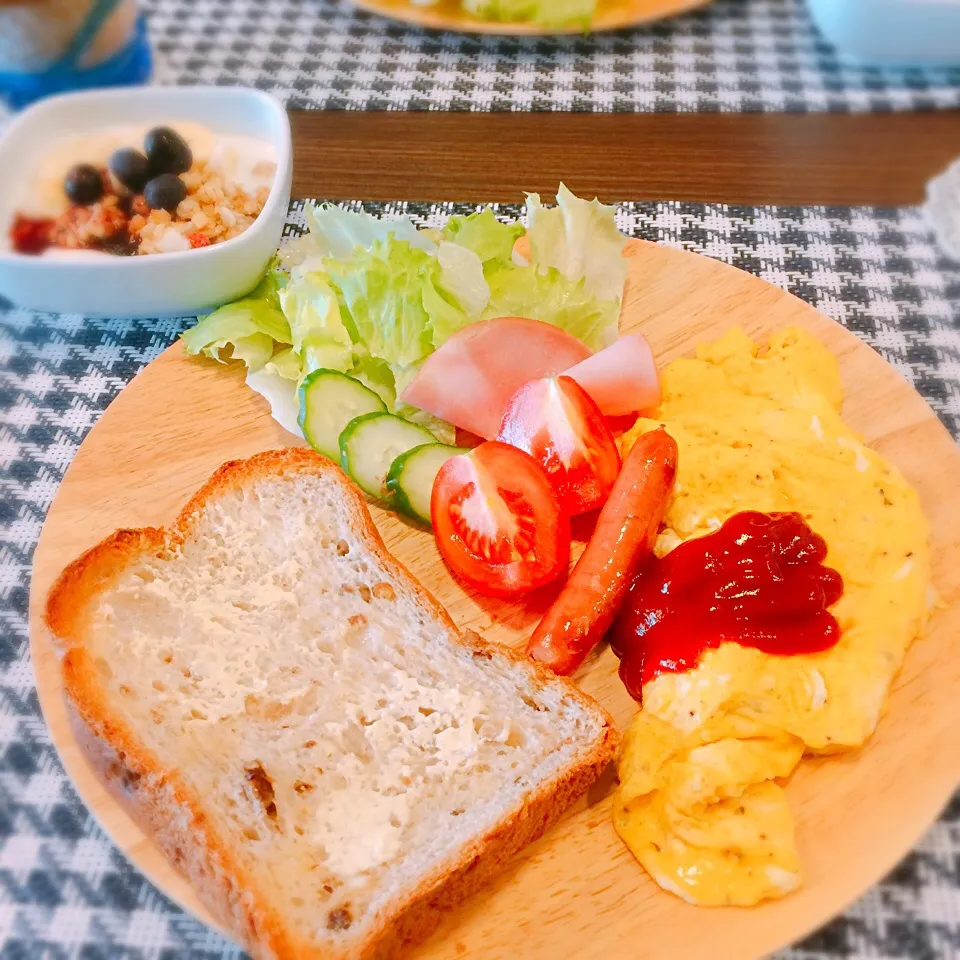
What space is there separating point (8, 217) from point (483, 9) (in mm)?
2606

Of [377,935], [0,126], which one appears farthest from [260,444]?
[0,126]

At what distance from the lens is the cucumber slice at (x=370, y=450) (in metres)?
2.74

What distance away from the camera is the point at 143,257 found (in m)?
2.97

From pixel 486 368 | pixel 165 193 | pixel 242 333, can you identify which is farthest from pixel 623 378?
pixel 165 193

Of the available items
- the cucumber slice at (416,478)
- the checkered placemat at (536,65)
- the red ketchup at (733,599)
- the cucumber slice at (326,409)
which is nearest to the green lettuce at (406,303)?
the cucumber slice at (326,409)

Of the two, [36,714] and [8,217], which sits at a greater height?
[8,217]

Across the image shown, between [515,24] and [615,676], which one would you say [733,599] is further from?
[515,24]

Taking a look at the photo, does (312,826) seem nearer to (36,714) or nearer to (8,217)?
(36,714)

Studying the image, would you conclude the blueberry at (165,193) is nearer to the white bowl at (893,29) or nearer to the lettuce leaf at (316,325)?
the lettuce leaf at (316,325)

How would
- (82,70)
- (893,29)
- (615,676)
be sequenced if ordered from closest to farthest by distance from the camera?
(615,676)
(82,70)
(893,29)

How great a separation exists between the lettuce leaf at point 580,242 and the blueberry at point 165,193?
1.28m

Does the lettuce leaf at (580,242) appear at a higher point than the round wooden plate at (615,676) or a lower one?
higher

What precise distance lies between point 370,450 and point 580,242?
3.73 feet

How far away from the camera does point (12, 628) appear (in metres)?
2.65
